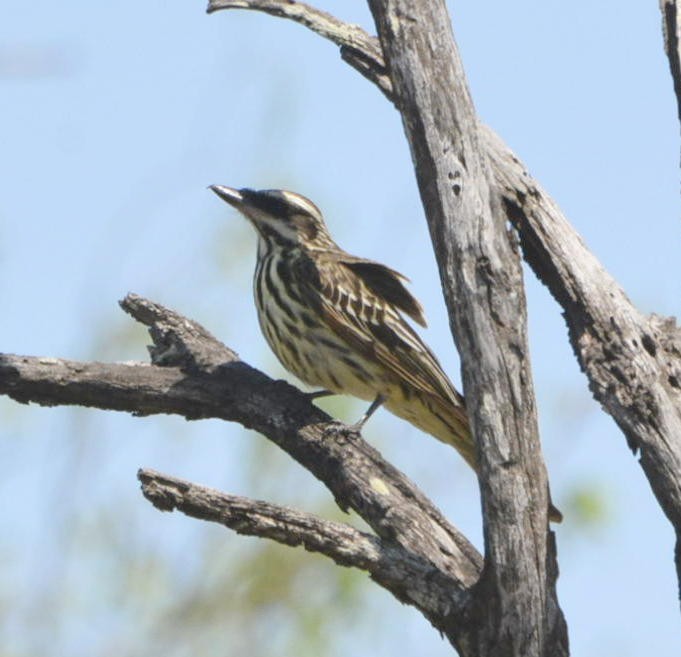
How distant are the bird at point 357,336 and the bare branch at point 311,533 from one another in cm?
208

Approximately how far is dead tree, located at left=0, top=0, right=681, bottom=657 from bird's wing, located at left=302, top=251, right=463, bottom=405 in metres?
1.82

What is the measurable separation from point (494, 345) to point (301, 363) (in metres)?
2.84

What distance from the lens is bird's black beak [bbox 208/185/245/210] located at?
29.0ft

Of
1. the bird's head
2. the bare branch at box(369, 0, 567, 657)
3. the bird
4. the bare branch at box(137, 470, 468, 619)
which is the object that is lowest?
the bare branch at box(137, 470, 468, 619)

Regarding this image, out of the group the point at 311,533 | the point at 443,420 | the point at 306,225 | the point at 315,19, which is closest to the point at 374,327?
the point at 443,420

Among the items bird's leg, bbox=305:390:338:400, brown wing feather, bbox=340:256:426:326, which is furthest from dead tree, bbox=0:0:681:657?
brown wing feather, bbox=340:256:426:326

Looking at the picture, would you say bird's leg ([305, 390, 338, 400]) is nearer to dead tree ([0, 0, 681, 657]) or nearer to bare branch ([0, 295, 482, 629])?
bare branch ([0, 295, 482, 629])

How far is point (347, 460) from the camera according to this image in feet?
21.9

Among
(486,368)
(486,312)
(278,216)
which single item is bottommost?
(486,368)

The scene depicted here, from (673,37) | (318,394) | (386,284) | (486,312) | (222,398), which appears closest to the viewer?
(486,312)

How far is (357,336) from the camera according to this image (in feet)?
27.6

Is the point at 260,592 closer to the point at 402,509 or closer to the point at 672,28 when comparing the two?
the point at 402,509

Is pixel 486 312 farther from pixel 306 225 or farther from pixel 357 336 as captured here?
pixel 306 225

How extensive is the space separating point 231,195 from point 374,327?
1.07m
